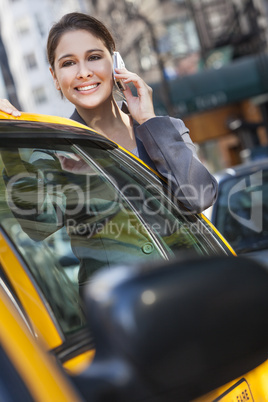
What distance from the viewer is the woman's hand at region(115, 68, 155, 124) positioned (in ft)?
6.96

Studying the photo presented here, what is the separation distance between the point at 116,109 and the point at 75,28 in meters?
0.30

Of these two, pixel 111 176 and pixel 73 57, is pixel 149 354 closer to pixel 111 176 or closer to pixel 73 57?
pixel 111 176

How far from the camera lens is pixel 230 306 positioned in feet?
3.14

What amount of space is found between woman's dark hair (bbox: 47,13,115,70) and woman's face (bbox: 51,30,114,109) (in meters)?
0.02

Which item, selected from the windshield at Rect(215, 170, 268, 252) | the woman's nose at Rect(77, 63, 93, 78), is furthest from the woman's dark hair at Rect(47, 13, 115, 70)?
the windshield at Rect(215, 170, 268, 252)

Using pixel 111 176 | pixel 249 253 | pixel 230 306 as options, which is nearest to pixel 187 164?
pixel 111 176

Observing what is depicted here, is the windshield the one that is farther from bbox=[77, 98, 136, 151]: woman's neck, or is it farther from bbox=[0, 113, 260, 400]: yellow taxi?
bbox=[0, 113, 260, 400]: yellow taxi

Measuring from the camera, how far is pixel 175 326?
0.90 m

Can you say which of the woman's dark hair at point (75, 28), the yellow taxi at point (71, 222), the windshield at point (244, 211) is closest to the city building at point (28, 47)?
the windshield at point (244, 211)

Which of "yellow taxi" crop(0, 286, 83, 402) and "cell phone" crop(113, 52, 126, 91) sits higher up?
"cell phone" crop(113, 52, 126, 91)

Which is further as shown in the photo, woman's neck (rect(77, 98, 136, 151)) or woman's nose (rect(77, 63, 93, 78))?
woman's neck (rect(77, 98, 136, 151))

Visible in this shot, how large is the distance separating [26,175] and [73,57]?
0.60m

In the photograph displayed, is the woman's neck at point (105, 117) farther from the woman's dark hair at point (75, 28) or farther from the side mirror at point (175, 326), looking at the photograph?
the side mirror at point (175, 326)

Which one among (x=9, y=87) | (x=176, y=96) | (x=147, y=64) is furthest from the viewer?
(x=147, y=64)
